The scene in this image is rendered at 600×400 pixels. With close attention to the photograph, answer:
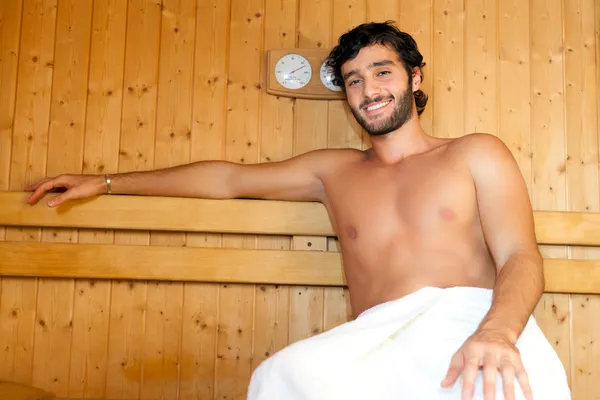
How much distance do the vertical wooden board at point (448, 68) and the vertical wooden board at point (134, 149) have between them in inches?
42.6

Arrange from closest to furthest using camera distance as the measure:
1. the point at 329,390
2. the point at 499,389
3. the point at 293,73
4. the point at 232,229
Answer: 1. the point at 499,389
2. the point at 329,390
3. the point at 232,229
4. the point at 293,73

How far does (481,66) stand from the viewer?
257 centimetres

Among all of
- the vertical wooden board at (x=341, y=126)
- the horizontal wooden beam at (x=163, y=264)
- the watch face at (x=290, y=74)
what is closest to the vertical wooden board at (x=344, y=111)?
the vertical wooden board at (x=341, y=126)

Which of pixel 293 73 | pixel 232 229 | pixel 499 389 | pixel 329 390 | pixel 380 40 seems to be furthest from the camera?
pixel 293 73

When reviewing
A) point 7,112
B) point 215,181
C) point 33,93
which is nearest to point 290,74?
point 215,181

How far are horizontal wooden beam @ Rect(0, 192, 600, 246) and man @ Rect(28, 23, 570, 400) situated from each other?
0.13 feet

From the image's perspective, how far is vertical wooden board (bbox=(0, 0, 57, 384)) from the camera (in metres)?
2.36

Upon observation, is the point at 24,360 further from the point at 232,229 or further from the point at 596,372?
the point at 596,372

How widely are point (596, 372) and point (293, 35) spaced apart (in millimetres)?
1684

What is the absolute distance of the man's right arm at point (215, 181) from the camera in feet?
7.52

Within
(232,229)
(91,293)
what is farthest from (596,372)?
(91,293)

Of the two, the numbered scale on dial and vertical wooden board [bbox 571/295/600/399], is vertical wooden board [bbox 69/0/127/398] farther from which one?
vertical wooden board [bbox 571/295/600/399]

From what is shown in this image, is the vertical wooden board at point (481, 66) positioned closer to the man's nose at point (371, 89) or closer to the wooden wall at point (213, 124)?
the wooden wall at point (213, 124)

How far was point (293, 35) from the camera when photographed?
2.55 meters
